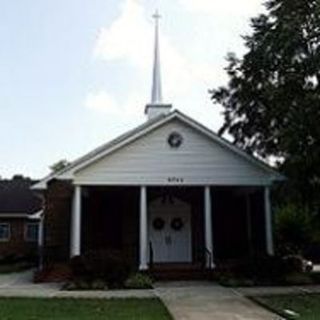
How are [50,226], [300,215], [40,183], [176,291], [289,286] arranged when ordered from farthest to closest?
[300,215]
[50,226]
[40,183]
[289,286]
[176,291]

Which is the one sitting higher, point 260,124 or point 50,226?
point 260,124

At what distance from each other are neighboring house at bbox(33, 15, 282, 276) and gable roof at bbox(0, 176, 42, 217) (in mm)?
12000

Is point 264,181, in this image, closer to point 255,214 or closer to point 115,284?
point 255,214

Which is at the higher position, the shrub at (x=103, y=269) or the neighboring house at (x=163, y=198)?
the neighboring house at (x=163, y=198)

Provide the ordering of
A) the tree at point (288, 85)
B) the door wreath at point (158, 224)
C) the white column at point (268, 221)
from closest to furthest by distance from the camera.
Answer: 1. the tree at point (288, 85)
2. the white column at point (268, 221)
3. the door wreath at point (158, 224)

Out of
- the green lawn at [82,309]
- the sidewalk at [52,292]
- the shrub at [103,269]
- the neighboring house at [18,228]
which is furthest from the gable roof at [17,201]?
the green lawn at [82,309]

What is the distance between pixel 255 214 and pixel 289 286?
25.6 feet

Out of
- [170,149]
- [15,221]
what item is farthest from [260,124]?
[15,221]

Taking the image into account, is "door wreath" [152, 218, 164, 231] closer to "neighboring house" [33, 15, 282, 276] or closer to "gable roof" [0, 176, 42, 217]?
"neighboring house" [33, 15, 282, 276]

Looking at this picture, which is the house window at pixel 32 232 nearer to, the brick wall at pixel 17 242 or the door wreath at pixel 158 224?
the brick wall at pixel 17 242

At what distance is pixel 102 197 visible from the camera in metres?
30.7

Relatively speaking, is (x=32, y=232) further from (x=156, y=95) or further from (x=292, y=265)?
(x=292, y=265)

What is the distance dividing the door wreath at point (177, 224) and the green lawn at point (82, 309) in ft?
35.9

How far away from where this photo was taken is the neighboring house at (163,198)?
88.4ft
